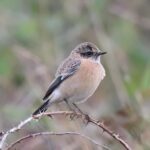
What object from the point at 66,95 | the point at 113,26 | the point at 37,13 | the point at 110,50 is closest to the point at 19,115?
the point at 66,95

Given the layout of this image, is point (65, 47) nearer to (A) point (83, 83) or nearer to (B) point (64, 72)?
(B) point (64, 72)

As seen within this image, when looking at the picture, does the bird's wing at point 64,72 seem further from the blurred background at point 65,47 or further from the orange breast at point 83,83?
the blurred background at point 65,47

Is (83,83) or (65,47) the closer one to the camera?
(83,83)

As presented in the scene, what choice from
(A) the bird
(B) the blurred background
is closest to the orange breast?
(A) the bird

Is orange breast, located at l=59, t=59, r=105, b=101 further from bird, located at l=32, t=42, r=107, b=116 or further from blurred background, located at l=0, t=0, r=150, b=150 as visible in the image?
blurred background, located at l=0, t=0, r=150, b=150

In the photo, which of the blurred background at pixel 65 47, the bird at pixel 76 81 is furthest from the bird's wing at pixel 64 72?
the blurred background at pixel 65 47

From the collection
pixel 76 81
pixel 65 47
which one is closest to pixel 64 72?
pixel 76 81
